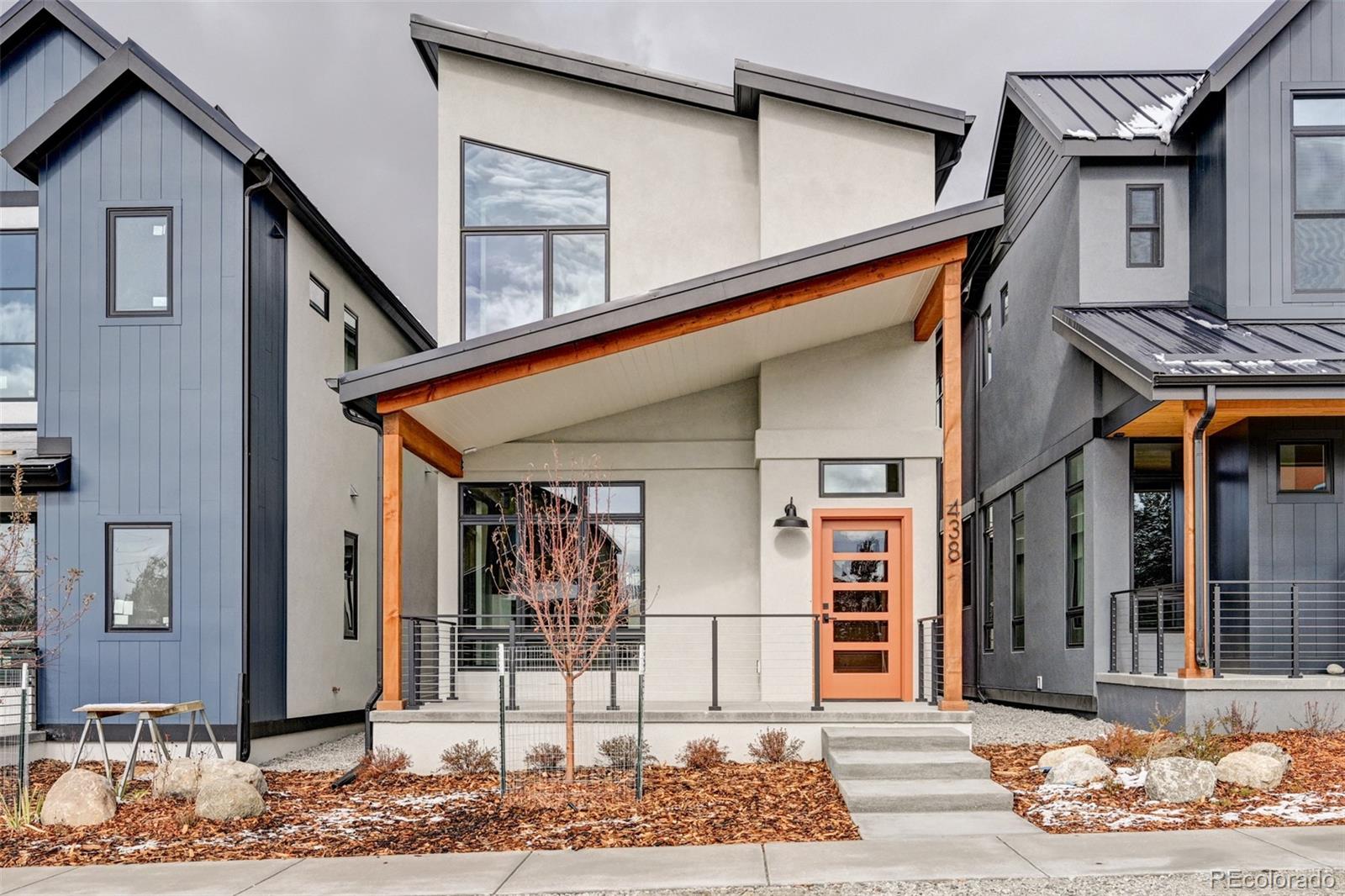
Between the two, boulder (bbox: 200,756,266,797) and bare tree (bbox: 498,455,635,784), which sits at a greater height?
bare tree (bbox: 498,455,635,784)

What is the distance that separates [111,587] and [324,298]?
4.80m

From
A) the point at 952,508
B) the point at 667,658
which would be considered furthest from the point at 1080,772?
the point at 667,658

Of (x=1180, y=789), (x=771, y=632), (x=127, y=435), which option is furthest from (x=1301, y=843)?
(x=127, y=435)

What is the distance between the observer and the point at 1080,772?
948 centimetres

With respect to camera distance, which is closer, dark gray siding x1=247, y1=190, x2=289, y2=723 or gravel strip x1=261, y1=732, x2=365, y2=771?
gravel strip x1=261, y1=732, x2=365, y2=771

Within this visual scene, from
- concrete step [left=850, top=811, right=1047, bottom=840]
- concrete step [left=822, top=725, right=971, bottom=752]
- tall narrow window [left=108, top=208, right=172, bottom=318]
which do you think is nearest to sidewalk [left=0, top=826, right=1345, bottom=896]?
concrete step [left=850, top=811, right=1047, bottom=840]

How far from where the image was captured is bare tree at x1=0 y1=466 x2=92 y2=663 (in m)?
11.7

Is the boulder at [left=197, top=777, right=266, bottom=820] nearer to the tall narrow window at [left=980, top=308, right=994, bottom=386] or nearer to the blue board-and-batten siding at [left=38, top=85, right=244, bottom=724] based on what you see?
the blue board-and-batten siding at [left=38, top=85, right=244, bottom=724]

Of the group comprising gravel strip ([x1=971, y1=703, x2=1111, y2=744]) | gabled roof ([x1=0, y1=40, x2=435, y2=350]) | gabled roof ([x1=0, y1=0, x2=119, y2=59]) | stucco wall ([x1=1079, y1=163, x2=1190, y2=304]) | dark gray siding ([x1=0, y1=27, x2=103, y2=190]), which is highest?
gabled roof ([x1=0, y1=0, x2=119, y2=59])

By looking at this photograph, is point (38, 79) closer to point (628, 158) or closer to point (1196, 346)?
point (628, 158)

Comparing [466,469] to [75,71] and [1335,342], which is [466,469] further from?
[1335,342]

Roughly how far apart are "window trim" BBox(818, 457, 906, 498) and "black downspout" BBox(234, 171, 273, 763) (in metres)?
6.05

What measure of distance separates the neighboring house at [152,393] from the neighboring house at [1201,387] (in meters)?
7.83

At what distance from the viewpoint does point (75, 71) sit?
1342 centimetres
